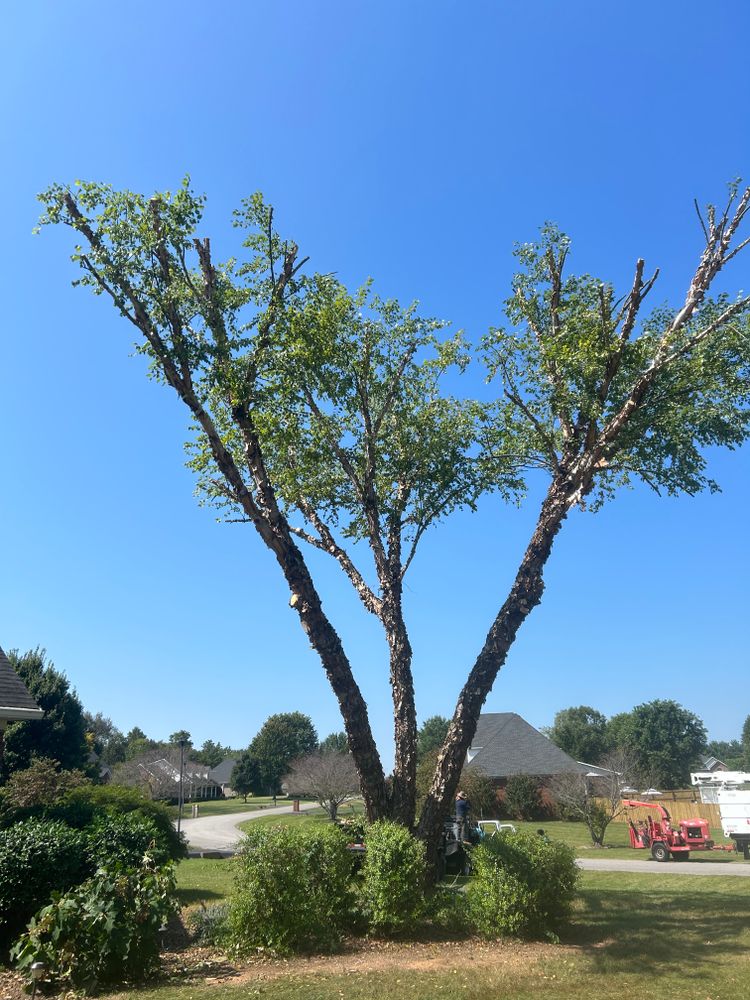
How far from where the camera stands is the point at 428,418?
1454cm

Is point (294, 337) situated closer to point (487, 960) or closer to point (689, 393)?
point (689, 393)

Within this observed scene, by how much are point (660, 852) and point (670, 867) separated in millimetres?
2192

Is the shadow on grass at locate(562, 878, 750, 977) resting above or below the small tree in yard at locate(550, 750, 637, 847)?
below

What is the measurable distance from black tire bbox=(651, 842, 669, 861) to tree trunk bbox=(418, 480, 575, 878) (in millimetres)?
12762

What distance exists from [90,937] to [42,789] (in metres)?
10.9

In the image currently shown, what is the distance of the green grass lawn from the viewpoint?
21.9ft

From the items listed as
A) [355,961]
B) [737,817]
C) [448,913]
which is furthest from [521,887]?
[737,817]

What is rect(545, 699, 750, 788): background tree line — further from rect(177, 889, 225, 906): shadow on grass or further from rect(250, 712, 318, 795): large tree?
rect(177, 889, 225, 906): shadow on grass

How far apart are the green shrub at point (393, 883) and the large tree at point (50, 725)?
25.4 metres

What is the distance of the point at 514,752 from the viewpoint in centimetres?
4131

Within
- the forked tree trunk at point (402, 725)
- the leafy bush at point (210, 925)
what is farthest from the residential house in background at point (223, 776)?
the leafy bush at point (210, 925)

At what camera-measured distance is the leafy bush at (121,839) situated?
883 cm

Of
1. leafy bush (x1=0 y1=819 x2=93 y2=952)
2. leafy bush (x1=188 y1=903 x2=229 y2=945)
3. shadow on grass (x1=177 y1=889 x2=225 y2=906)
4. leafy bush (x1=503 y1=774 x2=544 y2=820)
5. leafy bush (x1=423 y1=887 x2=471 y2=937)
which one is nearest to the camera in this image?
leafy bush (x1=0 y1=819 x2=93 y2=952)

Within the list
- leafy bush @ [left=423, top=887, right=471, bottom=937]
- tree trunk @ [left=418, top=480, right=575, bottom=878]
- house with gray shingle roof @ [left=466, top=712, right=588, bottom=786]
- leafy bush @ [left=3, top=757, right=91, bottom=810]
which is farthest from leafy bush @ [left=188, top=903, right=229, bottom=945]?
house with gray shingle roof @ [left=466, top=712, right=588, bottom=786]
